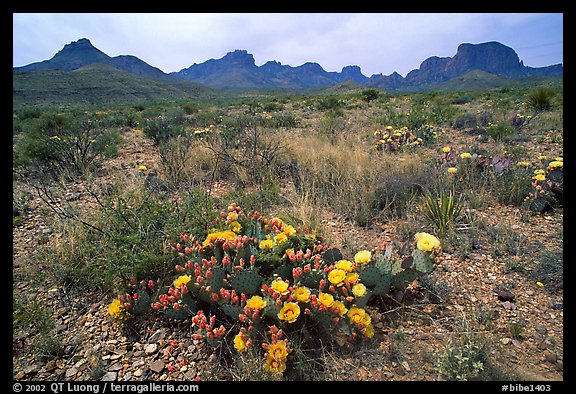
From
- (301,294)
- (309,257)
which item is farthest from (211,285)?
(309,257)

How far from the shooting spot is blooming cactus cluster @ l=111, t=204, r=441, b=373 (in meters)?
1.73

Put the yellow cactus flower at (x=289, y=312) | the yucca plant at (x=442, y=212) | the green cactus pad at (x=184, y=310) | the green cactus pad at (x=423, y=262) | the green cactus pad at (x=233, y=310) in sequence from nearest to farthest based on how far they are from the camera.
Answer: the yellow cactus flower at (x=289, y=312) → the green cactus pad at (x=233, y=310) → the green cactus pad at (x=184, y=310) → the green cactus pad at (x=423, y=262) → the yucca plant at (x=442, y=212)

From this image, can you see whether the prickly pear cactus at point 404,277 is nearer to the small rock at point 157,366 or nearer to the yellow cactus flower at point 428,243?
the yellow cactus flower at point 428,243

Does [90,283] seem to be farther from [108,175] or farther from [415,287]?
[108,175]

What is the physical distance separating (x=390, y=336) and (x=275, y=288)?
866 millimetres

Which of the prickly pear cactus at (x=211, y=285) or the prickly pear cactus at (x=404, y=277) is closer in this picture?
the prickly pear cactus at (x=211, y=285)

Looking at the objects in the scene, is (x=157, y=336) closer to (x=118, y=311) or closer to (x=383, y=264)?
(x=118, y=311)

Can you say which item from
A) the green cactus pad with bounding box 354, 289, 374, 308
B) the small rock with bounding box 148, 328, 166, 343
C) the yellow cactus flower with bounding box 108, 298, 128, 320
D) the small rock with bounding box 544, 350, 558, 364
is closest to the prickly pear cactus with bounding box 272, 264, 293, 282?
the green cactus pad with bounding box 354, 289, 374, 308

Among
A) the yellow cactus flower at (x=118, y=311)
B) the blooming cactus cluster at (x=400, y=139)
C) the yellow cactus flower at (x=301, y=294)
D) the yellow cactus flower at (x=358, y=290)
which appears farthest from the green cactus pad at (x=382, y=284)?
the blooming cactus cluster at (x=400, y=139)

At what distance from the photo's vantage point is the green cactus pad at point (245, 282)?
6.16 feet

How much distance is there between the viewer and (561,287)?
2.20 m

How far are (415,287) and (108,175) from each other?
509 centimetres

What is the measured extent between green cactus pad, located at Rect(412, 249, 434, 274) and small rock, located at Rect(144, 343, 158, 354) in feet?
6.21
